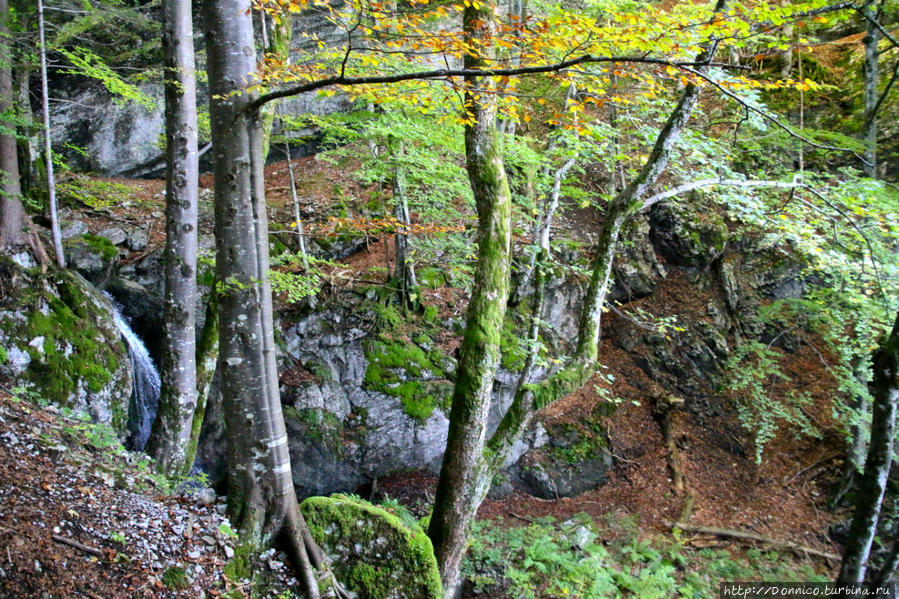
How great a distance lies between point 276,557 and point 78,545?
1.06 metres

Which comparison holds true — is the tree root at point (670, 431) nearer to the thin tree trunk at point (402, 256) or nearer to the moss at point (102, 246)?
the thin tree trunk at point (402, 256)

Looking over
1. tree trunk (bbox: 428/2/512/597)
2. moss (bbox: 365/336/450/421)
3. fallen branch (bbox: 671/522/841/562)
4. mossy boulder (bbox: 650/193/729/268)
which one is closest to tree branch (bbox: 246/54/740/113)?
tree trunk (bbox: 428/2/512/597)

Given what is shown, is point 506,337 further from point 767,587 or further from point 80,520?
point 80,520

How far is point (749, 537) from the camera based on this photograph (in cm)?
725

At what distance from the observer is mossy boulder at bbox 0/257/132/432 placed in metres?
6.11

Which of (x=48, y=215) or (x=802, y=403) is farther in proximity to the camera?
(x=802, y=403)

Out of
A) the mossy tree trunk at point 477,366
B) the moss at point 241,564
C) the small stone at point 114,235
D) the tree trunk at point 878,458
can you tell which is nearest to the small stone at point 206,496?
the moss at point 241,564

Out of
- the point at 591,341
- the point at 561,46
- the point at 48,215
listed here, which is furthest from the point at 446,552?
the point at 48,215

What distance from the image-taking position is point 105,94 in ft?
44.2

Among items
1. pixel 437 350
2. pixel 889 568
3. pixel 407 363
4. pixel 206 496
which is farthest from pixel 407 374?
pixel 889 568

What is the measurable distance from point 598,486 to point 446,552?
5.00 meters

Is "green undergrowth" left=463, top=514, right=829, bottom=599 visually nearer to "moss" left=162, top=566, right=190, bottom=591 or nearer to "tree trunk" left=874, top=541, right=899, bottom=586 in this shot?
"tree trunk" left=874, top=541, right=899, bottom=586

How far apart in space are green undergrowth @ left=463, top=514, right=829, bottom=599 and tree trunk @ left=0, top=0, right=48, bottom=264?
7263mm

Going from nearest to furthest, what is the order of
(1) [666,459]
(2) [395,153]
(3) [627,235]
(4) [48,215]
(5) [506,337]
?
(2) [395,153] → (4) [48,215] → (1) [666,459] → (5) [506,337] → (3) [627,235]
